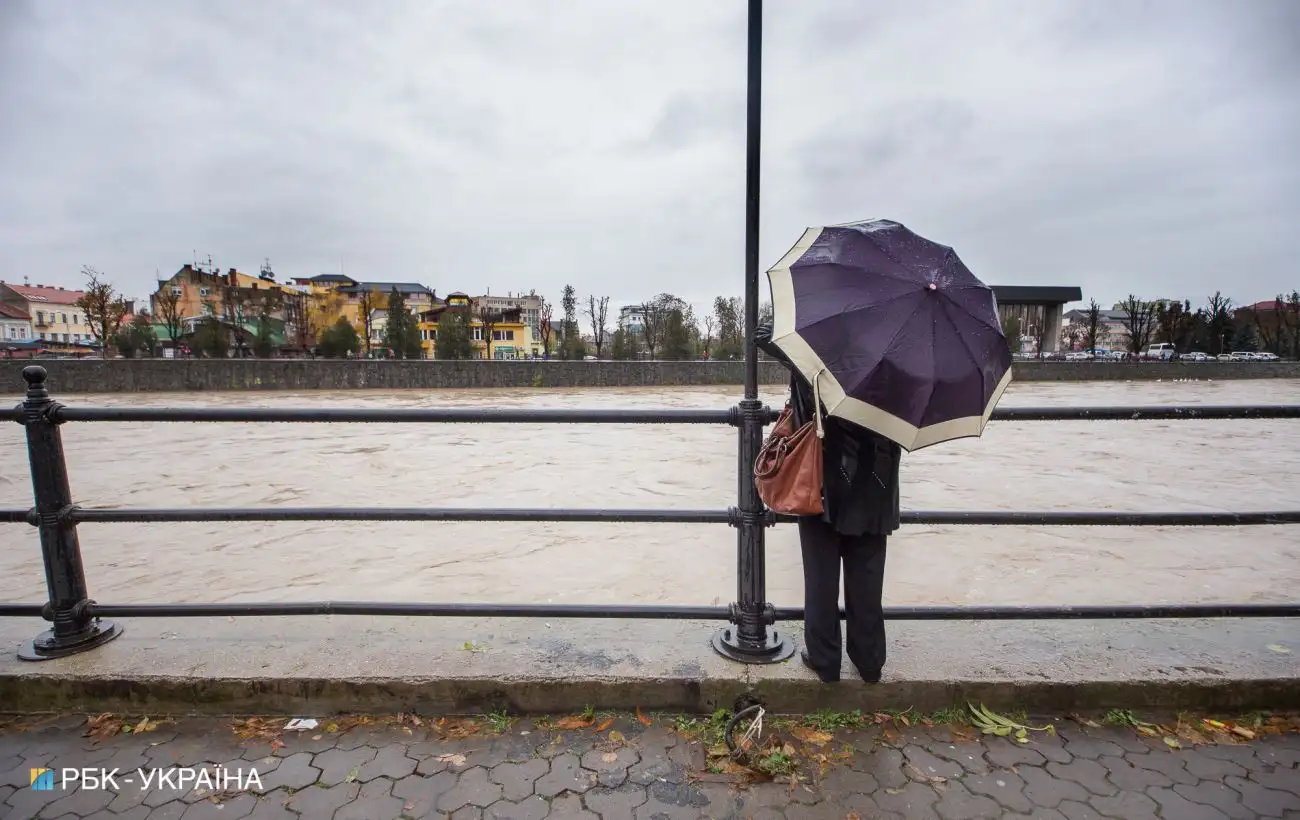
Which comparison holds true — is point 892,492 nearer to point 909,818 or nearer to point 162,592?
point 909,818

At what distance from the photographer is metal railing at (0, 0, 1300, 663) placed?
2.55 meters

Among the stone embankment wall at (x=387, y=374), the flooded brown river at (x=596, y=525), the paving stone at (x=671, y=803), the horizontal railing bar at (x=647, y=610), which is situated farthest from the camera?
the stone embankment wall at (x=387, y=374)

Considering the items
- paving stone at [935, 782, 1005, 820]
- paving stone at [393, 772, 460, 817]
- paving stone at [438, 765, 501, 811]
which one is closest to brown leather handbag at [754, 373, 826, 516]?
paving stone at [935, 782, 1005, 820]

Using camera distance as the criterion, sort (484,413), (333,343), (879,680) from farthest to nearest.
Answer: (333,343), (484,413), (879,680)

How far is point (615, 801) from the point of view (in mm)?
2125

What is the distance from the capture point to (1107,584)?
537cm

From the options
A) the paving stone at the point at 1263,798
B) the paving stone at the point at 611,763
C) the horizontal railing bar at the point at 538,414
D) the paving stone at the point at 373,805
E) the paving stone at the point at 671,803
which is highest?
the horizontal railing bar at the point at 538,414

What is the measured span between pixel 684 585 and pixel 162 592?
418 centimetres

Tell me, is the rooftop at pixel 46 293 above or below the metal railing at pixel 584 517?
above

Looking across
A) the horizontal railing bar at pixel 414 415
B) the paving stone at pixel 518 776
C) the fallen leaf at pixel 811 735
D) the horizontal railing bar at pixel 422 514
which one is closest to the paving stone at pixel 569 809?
the paving stone at pixel 518 776

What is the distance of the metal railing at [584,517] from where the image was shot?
2.55 meters

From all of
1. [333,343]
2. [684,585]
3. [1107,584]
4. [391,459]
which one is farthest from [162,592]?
[333,343]

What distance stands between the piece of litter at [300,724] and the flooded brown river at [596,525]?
2231 millimetres

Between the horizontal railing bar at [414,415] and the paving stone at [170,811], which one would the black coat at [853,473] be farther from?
the paving stone at [170,811]
